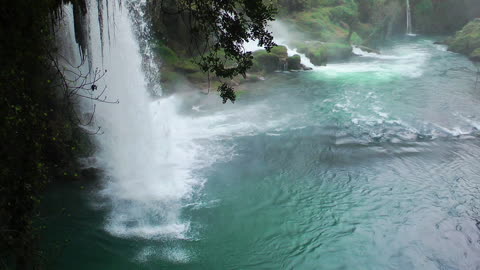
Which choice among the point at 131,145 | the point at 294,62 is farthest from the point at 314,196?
the point at 294,62

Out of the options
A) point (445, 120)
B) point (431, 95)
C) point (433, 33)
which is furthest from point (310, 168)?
point (433, 33)

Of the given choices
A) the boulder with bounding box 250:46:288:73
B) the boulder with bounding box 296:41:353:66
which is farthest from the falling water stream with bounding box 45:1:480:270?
the boulder with bounding box 296:41:353:66

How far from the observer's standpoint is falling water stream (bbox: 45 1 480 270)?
8.19 m

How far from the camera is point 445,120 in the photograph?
51.5ft

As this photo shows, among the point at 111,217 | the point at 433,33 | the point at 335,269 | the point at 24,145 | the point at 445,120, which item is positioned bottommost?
the point at 335,269

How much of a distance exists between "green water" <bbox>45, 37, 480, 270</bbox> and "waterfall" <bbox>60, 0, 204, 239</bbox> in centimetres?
30

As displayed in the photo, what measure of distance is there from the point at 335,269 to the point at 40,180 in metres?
5.81

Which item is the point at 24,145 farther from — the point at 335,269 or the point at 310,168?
the point at 310,168

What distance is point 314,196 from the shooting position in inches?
404

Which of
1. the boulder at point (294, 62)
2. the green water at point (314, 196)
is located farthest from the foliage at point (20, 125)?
the boulder at point (294, 62)

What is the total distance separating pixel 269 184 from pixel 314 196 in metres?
1.33

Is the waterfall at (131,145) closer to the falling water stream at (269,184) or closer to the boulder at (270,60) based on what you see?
the falling water stream at (269,184)

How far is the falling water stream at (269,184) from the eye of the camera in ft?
26.9

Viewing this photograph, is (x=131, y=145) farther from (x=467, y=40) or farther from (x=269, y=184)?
(x=467, y=40)
